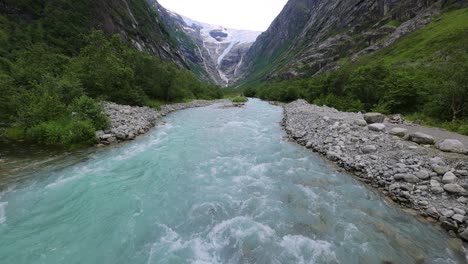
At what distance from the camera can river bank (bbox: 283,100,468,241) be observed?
28.7ft

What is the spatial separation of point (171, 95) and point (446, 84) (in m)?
47.6

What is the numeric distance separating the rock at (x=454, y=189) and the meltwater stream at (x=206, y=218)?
224 cm

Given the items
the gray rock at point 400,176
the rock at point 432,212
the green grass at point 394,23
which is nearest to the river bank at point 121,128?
the gray rock at point 400,176

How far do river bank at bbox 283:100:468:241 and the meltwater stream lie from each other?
79cm

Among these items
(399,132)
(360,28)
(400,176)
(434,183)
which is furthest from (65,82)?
(360,28)

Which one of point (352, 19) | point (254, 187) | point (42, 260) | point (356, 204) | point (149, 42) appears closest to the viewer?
point (42, 260)

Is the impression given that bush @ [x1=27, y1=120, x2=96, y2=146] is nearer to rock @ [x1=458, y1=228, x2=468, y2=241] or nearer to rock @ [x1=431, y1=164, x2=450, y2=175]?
rock @ [x1=458, y1=228, x2=468, y2=241]

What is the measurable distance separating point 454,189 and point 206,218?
34.0ft

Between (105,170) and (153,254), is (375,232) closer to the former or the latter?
(153,254)

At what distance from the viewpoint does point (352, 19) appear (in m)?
132

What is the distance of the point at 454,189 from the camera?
9125 millimetres

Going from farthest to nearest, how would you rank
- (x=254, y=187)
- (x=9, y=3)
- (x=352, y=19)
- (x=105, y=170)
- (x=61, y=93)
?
(x=352, y=19) < (x=9, y=3) < (x=61, y=93) < (x=105, y=170) < (x=254, y=187)

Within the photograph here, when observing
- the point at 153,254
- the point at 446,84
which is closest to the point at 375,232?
the point at 153,254

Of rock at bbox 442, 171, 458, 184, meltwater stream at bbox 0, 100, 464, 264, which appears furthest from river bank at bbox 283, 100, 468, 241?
meltwater stream at bbox 0, 100, 464, 264
